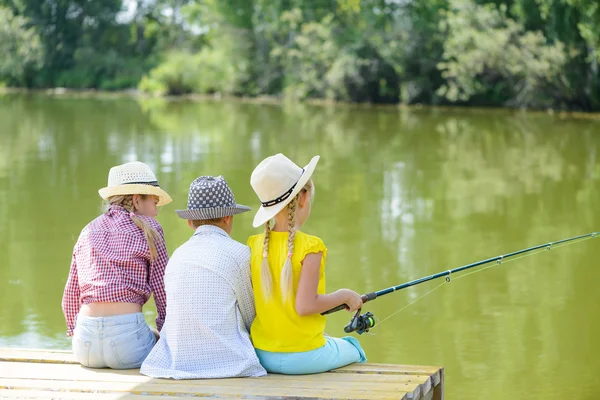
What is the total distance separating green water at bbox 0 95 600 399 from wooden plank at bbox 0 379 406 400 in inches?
66.6

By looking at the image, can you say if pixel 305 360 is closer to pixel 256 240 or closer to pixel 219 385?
pixel 219 385

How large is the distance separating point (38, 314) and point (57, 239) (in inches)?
88.3

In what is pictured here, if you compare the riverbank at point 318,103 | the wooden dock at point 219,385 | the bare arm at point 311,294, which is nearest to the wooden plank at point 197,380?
the wooden dock at point 219,385

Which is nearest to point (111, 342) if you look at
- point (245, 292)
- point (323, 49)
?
point (245, 292)

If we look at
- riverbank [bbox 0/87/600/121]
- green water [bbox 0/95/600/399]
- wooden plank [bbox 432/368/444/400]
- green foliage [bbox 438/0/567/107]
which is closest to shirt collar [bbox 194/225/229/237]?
wooden plank [bbox 432/368/444/400]

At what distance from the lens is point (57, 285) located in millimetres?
6617

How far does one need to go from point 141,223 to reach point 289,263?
0.66m

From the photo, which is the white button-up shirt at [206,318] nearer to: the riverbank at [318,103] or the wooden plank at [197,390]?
the wooden plank at [197,390]

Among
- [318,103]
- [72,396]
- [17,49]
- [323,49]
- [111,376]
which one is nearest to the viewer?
[72,396]

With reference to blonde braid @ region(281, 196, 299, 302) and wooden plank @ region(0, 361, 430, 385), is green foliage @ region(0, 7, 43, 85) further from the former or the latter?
blonde braid @ region(281, 196, 299, 302)

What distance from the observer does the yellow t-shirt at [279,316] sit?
3.24 m

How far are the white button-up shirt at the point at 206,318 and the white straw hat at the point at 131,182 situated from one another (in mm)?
407

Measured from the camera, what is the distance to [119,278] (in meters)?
3.48

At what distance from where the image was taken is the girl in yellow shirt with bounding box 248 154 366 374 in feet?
10.5
